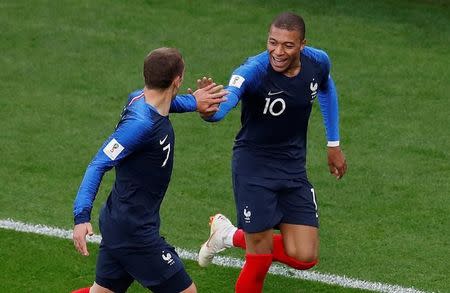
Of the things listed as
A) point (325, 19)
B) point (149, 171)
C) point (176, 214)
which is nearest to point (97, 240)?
point (176, 214)

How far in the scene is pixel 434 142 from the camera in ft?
40.7

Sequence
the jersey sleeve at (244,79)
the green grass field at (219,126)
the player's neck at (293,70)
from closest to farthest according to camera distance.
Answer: the jersey sleeve at (244,79)
the player's neck at (293,70)
the green grass field at (219,126)

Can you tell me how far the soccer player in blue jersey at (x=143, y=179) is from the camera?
7.21 meters

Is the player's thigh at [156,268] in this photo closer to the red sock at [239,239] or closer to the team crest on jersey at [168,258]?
the team crest on jersey at [168,258]

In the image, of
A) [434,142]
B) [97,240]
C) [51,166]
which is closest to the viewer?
[97,240]

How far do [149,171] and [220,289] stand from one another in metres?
1.95

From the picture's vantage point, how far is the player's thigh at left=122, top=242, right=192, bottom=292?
7.50 m

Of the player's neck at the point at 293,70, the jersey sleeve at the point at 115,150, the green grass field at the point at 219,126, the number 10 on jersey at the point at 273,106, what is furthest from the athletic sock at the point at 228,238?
the jersey sleeve at the point at 115,150

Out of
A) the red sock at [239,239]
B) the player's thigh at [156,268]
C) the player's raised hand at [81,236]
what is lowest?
the red sock at [239,239]

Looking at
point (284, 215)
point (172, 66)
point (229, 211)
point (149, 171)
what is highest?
point (172, 66)

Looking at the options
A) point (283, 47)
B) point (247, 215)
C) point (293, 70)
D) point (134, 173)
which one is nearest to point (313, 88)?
point (293, 70)

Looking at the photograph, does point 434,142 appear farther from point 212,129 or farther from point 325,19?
point 325,19

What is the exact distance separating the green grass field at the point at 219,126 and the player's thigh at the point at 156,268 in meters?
1.43

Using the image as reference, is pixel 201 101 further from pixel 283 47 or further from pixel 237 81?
pixel 283 47
